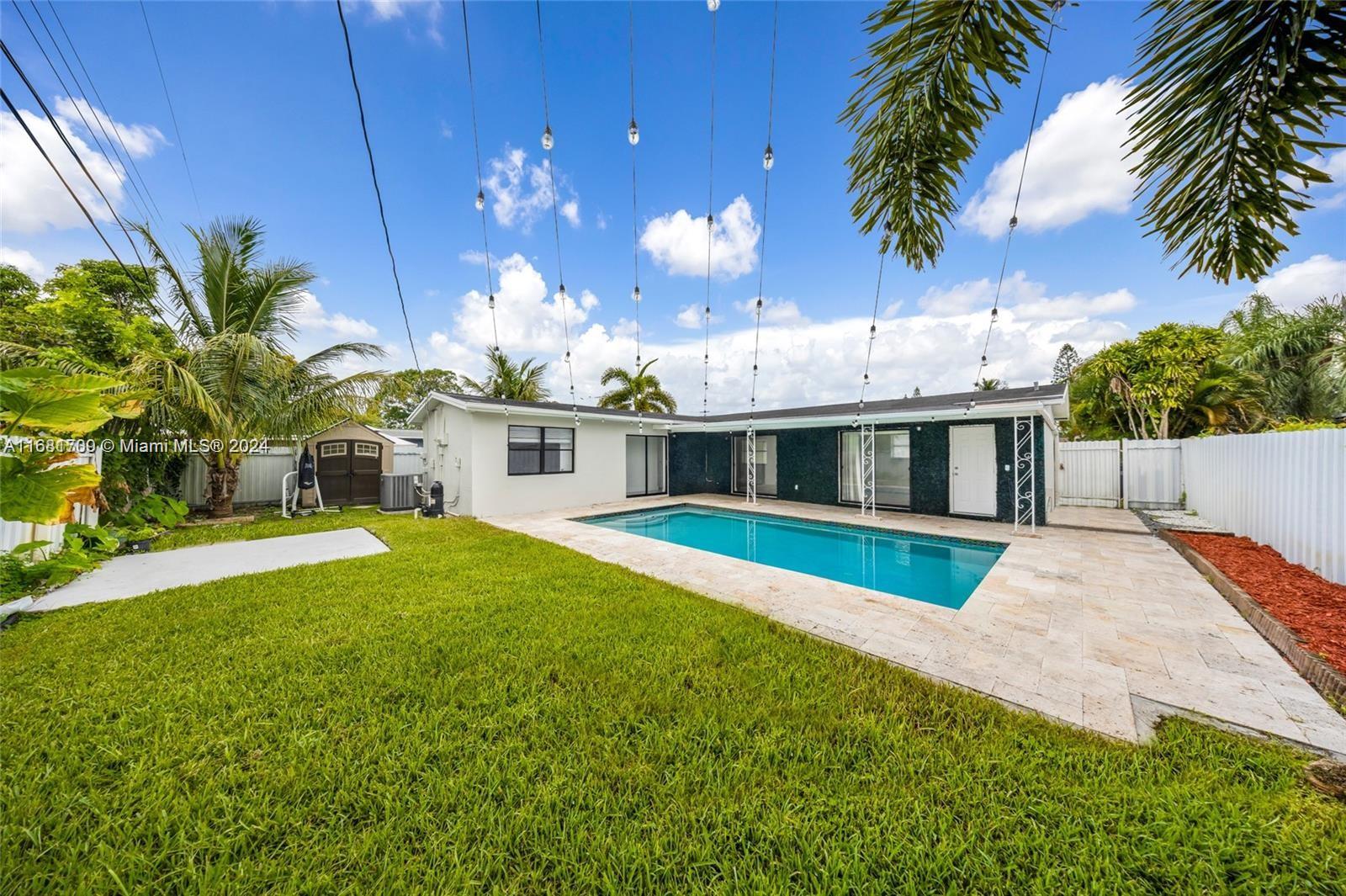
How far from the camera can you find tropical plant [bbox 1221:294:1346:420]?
10.8 metres

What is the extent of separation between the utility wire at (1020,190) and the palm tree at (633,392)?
38.7 feet

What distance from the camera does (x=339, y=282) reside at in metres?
9.72

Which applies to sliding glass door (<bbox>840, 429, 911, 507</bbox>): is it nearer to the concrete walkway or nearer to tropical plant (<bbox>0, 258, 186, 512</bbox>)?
the concrete walkway

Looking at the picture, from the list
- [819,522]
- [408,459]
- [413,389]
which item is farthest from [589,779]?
[413,389]

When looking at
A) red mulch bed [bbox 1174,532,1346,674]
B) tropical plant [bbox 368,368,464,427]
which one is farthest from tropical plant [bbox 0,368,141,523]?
tropical plant [bbox 368,368,464,427]

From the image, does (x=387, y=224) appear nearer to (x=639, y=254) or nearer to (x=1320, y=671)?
(x=639, y=254)

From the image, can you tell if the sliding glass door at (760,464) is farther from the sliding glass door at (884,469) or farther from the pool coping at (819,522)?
the sliding glass door at (884,469)

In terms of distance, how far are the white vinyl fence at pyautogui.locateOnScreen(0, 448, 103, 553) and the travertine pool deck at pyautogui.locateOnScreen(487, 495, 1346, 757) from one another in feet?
19.2

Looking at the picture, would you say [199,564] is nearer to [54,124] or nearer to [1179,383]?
[54,124]

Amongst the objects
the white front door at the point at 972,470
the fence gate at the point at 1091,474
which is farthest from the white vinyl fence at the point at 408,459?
the fence gate at the point at 1091,474

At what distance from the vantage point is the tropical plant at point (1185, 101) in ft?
3.53

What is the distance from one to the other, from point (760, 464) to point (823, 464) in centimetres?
259

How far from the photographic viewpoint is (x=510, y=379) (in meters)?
17.2

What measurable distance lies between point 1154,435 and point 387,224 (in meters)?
20.1
